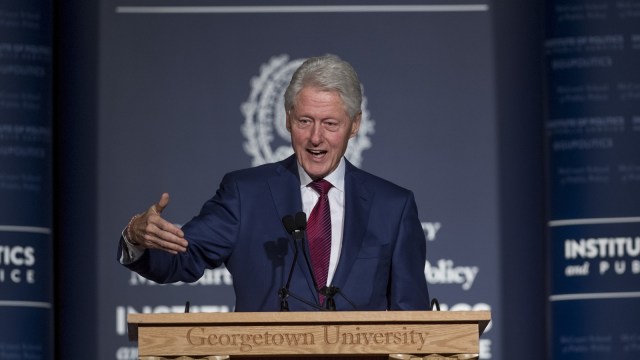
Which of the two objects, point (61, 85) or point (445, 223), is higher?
point (61, 85)

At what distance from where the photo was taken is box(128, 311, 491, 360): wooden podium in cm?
283

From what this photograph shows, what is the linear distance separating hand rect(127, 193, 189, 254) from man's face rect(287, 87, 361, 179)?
1.97 feet

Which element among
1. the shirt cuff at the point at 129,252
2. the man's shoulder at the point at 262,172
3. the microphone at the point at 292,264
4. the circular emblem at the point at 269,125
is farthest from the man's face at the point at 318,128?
the circular emblem at the point at 269,125

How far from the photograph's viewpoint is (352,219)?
347 cm

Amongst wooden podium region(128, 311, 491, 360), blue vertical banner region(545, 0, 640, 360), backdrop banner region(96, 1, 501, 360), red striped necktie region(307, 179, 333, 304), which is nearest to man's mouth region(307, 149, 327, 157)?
red striped necktie region(307, 179, 333, 304)

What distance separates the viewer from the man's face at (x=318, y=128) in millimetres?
3469

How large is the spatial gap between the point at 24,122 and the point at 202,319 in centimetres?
315

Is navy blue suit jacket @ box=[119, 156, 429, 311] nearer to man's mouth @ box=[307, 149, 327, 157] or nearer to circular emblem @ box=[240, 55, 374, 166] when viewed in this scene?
man's mouth @ box=[307, 149, 327, 157]

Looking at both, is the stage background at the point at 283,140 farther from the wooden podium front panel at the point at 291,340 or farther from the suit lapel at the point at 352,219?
the wooden podium front panel at the point at 291,340

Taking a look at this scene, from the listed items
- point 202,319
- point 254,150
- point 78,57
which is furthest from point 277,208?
point 78,57

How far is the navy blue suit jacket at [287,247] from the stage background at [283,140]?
2171mm

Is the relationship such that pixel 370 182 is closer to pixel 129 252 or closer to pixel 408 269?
pixel 408 269

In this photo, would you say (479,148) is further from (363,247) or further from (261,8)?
(363,247)

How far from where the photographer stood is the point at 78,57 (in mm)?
5879
